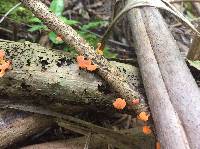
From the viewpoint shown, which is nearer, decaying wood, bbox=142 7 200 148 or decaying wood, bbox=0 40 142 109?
decaying wood, bbox=142 7 200 148

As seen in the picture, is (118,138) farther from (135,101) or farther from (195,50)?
(195,50)

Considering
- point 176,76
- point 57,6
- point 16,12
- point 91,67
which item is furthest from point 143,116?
point 16,12

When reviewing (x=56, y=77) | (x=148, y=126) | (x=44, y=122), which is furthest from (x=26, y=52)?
(x=148, y=126)

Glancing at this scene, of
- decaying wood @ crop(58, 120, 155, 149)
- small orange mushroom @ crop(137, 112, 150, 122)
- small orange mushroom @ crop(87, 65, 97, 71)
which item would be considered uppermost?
small orange mushroom @ crop(87, 65, 97, 71)

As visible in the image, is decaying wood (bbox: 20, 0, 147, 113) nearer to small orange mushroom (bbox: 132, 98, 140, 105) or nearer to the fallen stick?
small orange mushroom (bbox: 132, 98, 140, 105)

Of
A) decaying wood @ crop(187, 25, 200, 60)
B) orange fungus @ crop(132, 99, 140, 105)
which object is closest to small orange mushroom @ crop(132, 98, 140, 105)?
orange fungus @ crop(132, 99, 140, 105)

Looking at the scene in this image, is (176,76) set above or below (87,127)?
above

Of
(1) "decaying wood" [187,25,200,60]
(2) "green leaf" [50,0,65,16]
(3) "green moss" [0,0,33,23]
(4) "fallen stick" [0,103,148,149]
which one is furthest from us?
(3) "green moss" [0,0,33,23]

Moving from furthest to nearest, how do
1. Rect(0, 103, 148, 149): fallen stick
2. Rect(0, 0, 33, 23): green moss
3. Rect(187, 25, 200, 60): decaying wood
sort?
1. Rect(0, 0, 33, 23): green moss
2. Rect(187, 25, 200, 60): decaying wood
3. Rect(0, 103, 148, 149): fallen stick
